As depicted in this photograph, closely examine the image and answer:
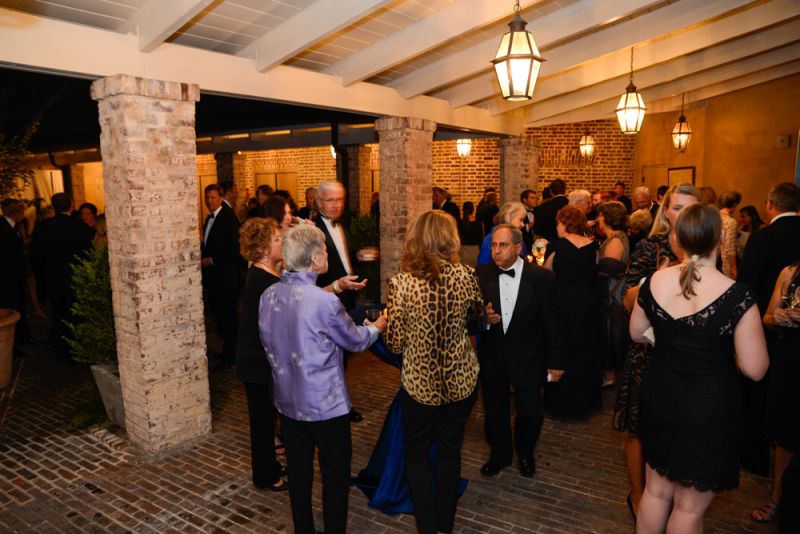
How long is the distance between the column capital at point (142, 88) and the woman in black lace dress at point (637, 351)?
3544mm

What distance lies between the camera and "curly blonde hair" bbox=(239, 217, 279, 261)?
140 inches

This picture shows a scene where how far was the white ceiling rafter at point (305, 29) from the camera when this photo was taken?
4.43 metres

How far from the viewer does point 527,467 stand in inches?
161

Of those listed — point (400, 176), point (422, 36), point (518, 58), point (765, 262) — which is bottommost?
point (765, 262)

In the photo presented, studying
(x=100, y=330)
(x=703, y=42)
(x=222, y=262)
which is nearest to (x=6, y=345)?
(x=100, y=330)

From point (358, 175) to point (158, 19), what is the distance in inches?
417

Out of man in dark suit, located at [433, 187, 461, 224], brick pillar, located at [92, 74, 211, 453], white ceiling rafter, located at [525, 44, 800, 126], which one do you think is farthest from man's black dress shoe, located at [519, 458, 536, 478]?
white ceiling rafter, located at [525, 44, 800, 126]

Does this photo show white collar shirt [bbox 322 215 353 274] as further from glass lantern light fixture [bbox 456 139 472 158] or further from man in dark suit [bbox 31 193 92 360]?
glass lantern light fixture [bbox 456 139 472 158]

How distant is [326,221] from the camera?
4762 mm

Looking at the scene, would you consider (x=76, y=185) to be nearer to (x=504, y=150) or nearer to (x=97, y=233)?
(x=97, y=233)

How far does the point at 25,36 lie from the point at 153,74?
2.85 feet

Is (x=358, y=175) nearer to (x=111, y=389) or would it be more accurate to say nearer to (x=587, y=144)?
(x=587, y=144)

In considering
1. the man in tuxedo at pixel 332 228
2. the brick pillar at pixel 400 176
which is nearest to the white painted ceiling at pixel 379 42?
the brick pillar at pixel 400 176

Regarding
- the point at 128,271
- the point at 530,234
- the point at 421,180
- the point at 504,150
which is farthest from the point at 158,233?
the point at 504,150
